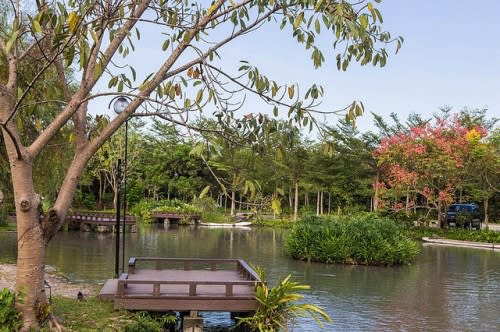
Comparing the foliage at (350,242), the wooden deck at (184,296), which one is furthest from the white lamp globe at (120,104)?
the foliage at (350,242)

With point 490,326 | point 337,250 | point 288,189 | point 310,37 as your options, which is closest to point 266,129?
point 310,37

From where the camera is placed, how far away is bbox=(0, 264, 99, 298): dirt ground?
10.3 meters

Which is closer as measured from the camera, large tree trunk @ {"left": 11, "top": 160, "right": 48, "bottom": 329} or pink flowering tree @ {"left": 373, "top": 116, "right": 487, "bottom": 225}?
large tree trunk @ {"left": 11, "top": 160, "right": 48, "bottom": 329}

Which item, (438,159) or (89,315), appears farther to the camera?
(438,159)

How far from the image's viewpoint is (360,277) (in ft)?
52.8

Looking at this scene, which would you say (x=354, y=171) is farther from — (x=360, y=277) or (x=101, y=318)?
(x=101, y=318)

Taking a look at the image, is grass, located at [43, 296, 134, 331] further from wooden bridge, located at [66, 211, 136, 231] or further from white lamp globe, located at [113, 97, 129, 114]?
wooden bridge, located at [66, 211, 136, 231]

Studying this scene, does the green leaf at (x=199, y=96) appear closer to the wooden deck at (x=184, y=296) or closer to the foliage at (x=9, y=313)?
the foliage at (x=9, y=313)

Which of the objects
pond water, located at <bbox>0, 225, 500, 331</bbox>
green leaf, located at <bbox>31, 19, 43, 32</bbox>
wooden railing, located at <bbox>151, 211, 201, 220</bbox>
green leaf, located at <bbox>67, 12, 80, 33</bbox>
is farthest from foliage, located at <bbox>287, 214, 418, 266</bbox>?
wooden railing, located at <bbox>151, 211, 201, 220</bbox>

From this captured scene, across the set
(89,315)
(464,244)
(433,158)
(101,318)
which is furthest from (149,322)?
(433,158)

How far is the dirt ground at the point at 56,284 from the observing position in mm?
10297

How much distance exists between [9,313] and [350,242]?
1355cm

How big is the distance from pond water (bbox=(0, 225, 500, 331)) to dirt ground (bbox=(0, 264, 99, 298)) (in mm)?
1009

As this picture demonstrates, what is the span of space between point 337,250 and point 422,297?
5.62m
